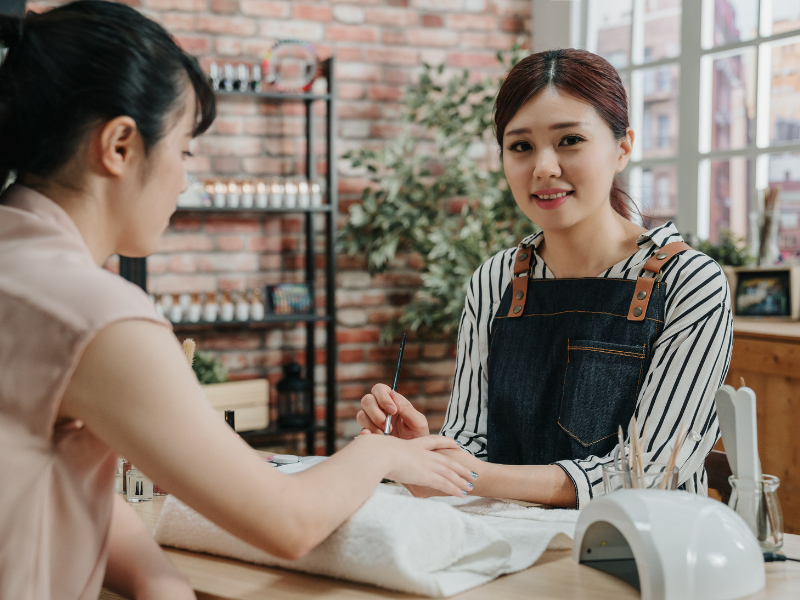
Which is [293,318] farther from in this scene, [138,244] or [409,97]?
[138,244]

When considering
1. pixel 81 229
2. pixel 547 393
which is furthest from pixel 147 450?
pixel 547 393

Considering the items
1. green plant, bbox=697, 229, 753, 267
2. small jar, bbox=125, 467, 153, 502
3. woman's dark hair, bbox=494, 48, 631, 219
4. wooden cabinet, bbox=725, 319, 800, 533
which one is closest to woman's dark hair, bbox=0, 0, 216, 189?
small jar, bbox=125, 467, 153, 502

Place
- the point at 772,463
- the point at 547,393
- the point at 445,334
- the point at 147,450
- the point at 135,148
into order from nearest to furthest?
1. the point at 147,450
2. the point at 135,148
3. the point at 547,393
4. the point at 772,463
5. the point at 445,334

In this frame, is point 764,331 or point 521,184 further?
point 764,331

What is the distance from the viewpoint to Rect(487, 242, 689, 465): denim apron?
55.4 inches

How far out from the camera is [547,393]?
1509 mm

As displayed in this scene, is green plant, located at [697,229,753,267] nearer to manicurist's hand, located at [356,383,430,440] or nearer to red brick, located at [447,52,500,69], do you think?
red brick, located at [447,52,500,69]

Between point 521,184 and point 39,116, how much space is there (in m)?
0.97

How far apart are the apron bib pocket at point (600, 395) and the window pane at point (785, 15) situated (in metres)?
2.20

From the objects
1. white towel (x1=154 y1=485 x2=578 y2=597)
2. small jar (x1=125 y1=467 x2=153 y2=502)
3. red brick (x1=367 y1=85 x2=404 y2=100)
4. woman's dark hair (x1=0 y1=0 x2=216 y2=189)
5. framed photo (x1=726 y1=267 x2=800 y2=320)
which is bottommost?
small jar (x1=125 y1=467 x2=153 y2=502)

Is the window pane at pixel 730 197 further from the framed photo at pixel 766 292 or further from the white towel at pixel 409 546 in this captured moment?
the white towel at pixel 409 546

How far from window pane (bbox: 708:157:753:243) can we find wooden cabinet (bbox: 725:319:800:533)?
781 millimetres

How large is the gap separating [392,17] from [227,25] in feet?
2.69

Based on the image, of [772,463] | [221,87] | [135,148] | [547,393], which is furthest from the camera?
[221,87]
